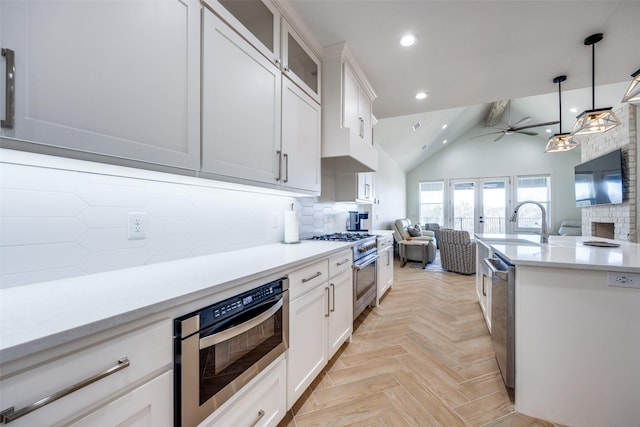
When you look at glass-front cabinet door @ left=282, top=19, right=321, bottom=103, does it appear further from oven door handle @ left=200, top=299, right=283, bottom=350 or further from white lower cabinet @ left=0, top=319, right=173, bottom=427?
white lower cabinet @ left=0, top=319, right=173, bottom=427

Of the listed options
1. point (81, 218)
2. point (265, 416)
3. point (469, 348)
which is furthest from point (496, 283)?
point (81, 218)

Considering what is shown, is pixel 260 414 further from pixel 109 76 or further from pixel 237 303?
pixel 109 76

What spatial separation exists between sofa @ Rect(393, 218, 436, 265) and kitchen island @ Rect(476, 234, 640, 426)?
4075mm

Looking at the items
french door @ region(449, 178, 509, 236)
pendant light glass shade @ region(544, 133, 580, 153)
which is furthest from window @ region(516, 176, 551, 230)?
pendant light glass shade @ region(544, 133, 580, 153)

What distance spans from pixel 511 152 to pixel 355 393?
9.11m

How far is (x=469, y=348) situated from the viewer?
7.34 feet

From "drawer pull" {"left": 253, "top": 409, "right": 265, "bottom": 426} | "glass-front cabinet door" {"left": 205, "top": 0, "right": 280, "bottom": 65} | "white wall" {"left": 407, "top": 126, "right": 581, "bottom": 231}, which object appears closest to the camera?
"drawer pull" {"left": 253, "top": 409, "right": 265, "bottom": 426}

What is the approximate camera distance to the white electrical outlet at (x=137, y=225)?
1.17 m

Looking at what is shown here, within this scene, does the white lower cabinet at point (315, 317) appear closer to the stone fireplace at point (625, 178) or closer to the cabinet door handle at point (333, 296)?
the cabinet door handle at point (333, 296)

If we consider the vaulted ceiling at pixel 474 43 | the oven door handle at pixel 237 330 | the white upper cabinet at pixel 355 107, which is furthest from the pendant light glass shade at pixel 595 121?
the oven door handle at pixel 237 330

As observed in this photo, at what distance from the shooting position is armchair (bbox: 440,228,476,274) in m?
4.74

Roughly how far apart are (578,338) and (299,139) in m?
2.05

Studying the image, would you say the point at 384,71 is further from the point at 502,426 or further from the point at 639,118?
the point at 639,118

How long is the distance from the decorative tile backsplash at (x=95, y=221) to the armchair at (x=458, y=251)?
442 cm
